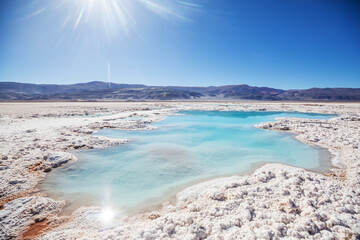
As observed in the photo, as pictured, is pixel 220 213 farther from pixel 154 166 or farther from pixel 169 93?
pixel 169 93

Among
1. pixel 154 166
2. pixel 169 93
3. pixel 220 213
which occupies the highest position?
pixel 169 93

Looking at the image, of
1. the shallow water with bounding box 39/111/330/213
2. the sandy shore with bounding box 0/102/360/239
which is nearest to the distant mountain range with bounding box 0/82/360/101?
the shallow water with bounding box 39/111/330/213

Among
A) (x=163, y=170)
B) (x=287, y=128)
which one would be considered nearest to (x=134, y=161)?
(x=163, y=170)

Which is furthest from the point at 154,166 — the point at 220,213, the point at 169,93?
the point at 169,93

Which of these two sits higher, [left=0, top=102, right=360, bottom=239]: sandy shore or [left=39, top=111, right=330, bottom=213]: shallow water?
[left=0, top=102, right=360, bottom=239]: sandy shore

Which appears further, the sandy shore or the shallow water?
the shallow water

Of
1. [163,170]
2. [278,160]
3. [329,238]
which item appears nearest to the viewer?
[329,238]

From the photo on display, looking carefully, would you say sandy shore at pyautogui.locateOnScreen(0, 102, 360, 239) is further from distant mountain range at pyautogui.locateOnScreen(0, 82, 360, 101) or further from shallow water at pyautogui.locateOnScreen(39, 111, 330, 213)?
distant mountain range at pyautogui.locateOnScreen(0, 82, 360, 101)

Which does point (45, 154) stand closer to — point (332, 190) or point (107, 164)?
point (107, 164)
